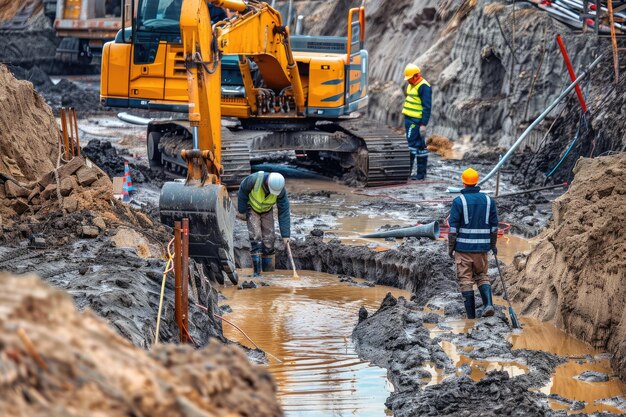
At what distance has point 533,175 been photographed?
18641mm

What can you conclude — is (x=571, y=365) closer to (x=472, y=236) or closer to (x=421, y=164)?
(x=472, y=236)

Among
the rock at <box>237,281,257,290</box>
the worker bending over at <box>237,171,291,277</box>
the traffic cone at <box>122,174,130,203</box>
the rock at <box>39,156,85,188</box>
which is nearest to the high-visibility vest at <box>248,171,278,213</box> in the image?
the worker bending over at <box>237,171,291,277</box>

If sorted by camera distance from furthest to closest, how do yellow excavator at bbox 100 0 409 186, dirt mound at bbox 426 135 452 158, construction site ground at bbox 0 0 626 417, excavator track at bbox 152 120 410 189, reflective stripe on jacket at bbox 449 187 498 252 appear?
dirt mound at bbox 426 135 452 158
excavator track at bbox 152 120 410 189
yellow excavator at bbox 100 0 409 186
reflective stripe on jacket at bbox 449 187 498 252
construction site ground at bbox 0 0 626 417

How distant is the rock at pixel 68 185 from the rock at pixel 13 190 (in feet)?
1.37

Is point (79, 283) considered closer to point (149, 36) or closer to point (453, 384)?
point (453, 384)

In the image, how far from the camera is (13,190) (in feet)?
39.3

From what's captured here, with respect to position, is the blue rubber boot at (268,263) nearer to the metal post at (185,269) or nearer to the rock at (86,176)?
the rock at (86,176)

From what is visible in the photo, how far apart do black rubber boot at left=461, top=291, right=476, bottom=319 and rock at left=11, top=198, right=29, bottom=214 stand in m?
4.96

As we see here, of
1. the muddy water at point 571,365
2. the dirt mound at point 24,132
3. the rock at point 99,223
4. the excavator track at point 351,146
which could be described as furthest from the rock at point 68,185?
the excavator track at point 351,146

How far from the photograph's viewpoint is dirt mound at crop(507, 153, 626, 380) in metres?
9.43

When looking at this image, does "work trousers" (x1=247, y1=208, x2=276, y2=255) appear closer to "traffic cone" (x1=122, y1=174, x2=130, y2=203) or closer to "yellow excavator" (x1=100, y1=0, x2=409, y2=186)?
"yellow excavator" (x1=100, y1=0, x2=409, y2=186)

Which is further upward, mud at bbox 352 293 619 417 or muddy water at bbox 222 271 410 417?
mud at bbox 352 293 619 417

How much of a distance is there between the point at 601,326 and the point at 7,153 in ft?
24.6

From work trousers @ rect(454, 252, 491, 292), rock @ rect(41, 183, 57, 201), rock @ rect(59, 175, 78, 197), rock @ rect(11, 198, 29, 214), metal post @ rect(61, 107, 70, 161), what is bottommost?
work trousers @ rect(454, 252, 491, 292)
